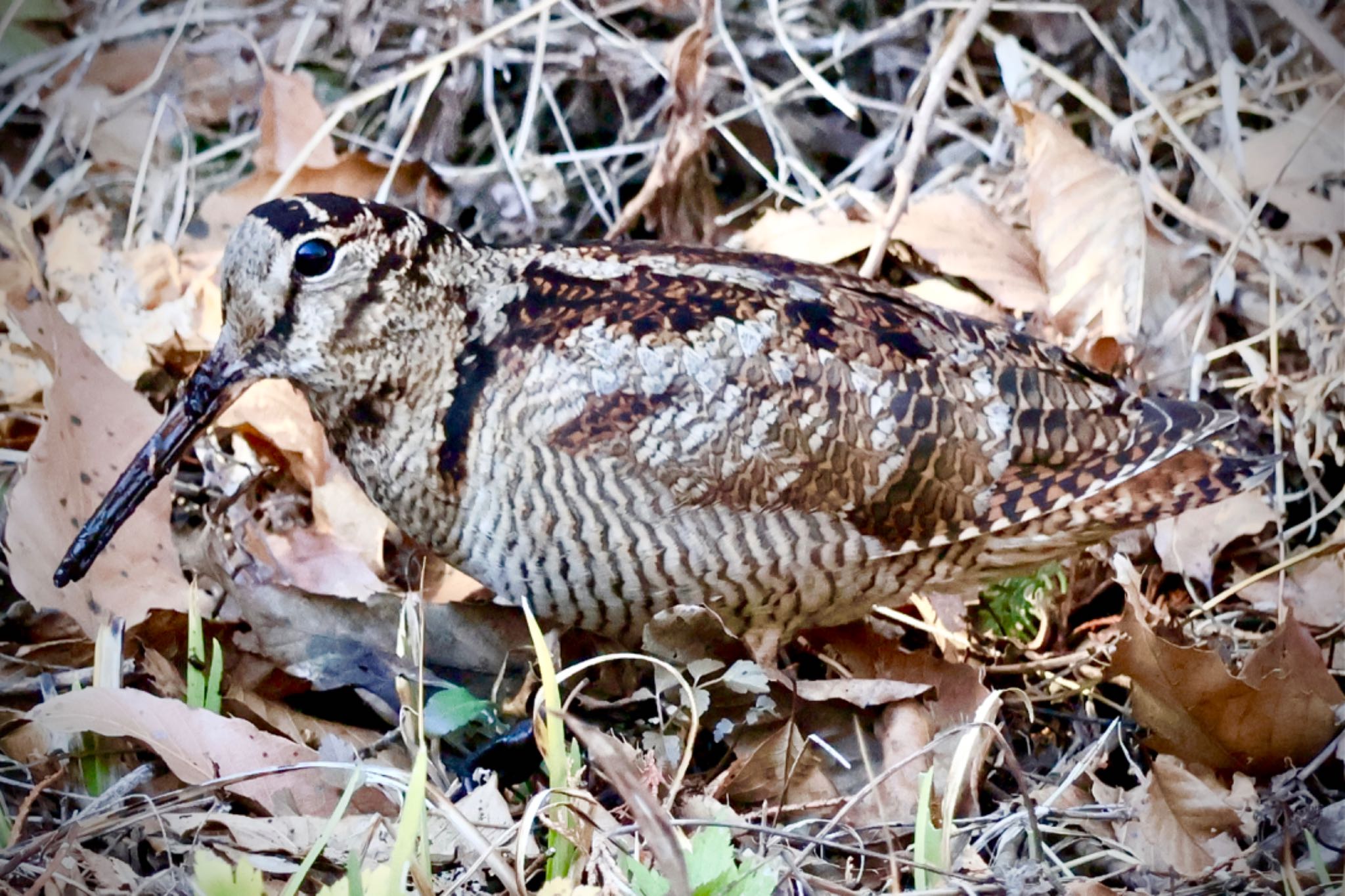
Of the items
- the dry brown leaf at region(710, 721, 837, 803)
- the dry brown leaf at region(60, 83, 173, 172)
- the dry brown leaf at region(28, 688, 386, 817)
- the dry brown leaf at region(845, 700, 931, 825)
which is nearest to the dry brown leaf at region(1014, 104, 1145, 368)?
the dry brown leaf at region(845, 700, 931, 825)

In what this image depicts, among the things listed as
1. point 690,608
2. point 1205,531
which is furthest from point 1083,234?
point 690,608

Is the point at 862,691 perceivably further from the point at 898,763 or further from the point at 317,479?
the point at 317,479

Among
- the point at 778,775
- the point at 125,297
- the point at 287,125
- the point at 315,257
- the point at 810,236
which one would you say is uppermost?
the point at 315,257

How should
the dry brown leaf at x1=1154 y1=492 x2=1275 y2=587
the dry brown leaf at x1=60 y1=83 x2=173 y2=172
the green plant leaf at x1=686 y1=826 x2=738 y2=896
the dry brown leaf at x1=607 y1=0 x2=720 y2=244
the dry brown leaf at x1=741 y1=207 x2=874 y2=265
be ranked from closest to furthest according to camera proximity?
1. the green plant leaf at x1=686 y1=826 x2=738 y2=896
2. the dry brown leaf at x1=1154 y1=492 x2=1275 y2=587
3. the dry brown leaf at x1=741 y1=207 x2=874 y2=265
4. the dry brown leaf at x1=607 y1=0 x2=720 y2=244
5. the dry brown leaf at x1=60 y1=83 x2=173 y2=172

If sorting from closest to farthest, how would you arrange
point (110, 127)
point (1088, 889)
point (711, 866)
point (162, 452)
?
point (711, 866)
point (1088, 889)
point (162, 452)
point (110, 127)

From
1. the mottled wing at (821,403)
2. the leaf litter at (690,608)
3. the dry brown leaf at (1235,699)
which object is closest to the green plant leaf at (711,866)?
the leaf litter at (690,608)

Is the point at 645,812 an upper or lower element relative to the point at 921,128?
lower

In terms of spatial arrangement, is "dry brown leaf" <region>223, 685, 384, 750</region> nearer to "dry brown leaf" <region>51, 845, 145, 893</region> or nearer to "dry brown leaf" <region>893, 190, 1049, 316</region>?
"dry brown leaf" <region>51, 845, 145, 893</region>
